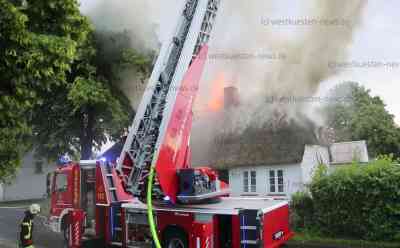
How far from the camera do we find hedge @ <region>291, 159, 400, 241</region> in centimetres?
1146

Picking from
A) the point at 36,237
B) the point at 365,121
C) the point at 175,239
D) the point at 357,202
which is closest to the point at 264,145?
the point at 357,202

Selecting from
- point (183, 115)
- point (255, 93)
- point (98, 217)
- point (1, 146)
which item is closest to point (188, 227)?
point (183, 115)

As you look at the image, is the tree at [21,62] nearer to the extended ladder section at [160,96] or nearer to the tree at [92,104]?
the extended ladder section at [160,96]

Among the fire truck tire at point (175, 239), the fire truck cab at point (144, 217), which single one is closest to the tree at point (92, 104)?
the fire truck cab at point (144, 217)

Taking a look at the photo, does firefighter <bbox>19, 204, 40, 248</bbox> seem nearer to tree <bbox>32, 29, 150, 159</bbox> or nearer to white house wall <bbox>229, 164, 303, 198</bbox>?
tree <bbox>32, 29, 150, 159</bbox>

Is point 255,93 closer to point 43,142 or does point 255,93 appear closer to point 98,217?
point 43,142

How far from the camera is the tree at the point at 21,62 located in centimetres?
452

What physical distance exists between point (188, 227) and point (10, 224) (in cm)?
1327

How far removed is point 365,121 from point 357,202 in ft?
106

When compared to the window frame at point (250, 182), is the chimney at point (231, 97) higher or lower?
higher

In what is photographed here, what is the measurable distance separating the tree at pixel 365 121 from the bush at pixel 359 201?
29.5 m

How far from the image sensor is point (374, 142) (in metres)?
40.8

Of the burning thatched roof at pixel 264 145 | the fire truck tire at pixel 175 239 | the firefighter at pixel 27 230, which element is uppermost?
the burning thatched roof at pixel 264 145

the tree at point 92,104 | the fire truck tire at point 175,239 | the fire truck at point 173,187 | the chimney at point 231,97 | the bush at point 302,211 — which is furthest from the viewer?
the chimney at point 231,97
